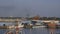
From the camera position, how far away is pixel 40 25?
20734 millimetres

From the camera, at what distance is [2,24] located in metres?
17.9

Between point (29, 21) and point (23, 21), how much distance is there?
0.73 m

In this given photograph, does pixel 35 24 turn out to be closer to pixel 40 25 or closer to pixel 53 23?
pixel 40 25

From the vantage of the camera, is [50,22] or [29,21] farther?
[29,21]

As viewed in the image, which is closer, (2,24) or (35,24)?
(2,24)

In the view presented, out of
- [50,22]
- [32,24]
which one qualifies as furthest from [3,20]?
[50,22]

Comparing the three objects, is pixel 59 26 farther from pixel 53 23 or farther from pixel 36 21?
pixel 36 21

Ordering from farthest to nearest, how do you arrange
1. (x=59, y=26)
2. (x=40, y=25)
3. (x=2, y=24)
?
(x=40, y=25) → (x=59, y=26) → (x=2, y=24)

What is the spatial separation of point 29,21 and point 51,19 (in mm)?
2531

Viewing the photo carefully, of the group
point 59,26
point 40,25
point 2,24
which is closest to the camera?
point 2,24

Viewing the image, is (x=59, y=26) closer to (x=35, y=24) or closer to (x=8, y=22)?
(x=35, y=24)

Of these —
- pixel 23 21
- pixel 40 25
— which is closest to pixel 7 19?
pixel 23 21

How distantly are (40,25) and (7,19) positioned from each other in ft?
14.6

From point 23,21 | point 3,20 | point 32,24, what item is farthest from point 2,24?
point 32,24
